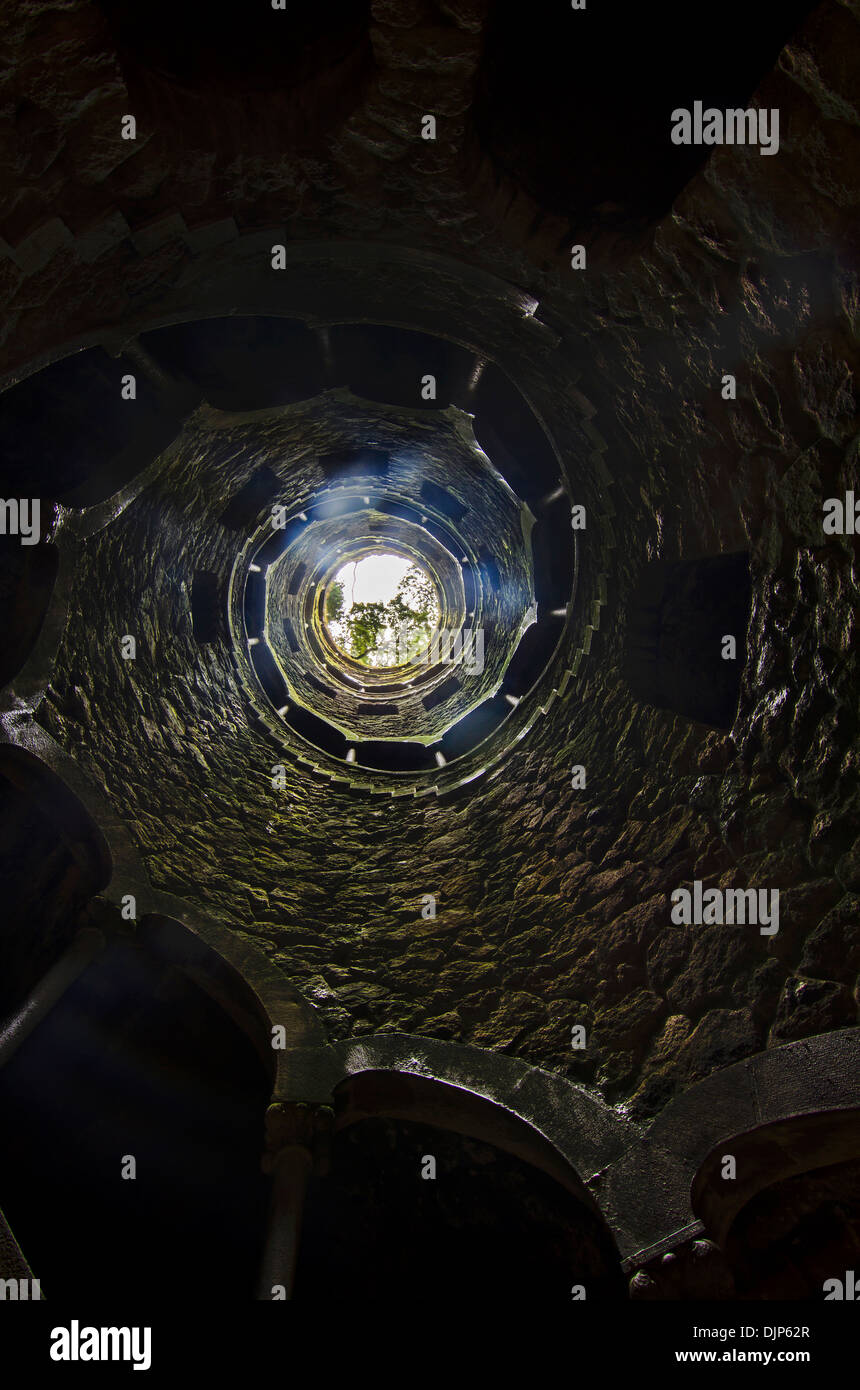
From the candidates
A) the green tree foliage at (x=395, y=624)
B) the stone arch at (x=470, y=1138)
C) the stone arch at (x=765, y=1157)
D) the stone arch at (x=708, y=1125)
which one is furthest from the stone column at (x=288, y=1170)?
the green tree foliage at (x=395, y=624)

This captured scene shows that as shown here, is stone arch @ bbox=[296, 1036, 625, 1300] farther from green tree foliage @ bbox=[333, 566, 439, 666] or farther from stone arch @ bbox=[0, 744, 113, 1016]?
green tree foliage @ bbox=[333, 566, 439, 666]

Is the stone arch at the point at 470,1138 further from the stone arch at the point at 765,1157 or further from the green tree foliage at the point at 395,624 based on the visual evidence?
the green tree foliage at the point at 395,624

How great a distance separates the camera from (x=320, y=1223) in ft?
13.2

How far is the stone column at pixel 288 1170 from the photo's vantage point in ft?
11.3

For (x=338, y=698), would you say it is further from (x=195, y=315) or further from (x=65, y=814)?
(x=195, y=315)

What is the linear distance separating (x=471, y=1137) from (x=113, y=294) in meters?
4.85

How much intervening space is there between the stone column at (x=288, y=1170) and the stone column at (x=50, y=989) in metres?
1.62

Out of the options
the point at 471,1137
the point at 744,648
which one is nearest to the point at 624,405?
the point at 744,648

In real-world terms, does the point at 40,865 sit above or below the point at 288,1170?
above

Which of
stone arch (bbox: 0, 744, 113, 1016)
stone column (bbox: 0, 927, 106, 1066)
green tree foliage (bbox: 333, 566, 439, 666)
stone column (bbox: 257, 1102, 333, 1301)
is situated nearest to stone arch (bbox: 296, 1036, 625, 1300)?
stone column (bbox: 257, 1102, 333, 1301)

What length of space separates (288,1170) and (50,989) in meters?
1.95

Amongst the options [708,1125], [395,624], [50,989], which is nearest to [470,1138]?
[708,1125]

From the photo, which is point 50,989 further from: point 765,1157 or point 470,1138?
point 765,1157

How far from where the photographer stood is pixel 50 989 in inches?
177
